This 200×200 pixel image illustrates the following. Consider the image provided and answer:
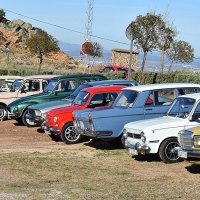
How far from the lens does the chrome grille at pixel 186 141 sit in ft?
34.5

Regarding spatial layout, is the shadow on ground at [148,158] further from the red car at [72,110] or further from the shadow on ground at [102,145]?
the red car at [72,110]

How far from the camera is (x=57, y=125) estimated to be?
1538 centimetres

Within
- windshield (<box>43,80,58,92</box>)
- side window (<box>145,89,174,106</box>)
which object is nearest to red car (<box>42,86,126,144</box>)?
side window (<box>145,89,174,106</box>)

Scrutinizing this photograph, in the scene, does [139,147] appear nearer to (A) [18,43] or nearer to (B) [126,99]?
(B) [126,99]

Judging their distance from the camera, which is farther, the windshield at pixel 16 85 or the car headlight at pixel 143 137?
the windshield at pixel 16 85

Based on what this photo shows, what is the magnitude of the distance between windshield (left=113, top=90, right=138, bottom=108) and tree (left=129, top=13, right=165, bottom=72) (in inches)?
505

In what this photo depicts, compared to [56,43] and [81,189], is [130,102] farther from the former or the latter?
[56,43]

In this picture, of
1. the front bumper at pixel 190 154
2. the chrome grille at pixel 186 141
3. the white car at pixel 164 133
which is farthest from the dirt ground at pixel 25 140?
the front bumper at pixel 190 154

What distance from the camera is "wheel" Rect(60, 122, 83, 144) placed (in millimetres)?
15441

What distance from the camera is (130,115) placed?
13.7 m

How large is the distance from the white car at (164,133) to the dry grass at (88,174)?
0.32 meters

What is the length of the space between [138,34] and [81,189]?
1839 cm

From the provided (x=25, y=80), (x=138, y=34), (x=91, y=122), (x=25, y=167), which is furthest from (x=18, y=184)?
(x=138, y=34)

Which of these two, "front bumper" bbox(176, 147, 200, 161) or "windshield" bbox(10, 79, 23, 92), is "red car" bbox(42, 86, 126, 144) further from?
"windshield" bbox(10, 79, 23, 92)
